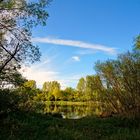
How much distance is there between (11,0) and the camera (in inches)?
781

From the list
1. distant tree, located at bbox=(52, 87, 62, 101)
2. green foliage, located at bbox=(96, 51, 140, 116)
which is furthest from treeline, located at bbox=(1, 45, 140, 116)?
distant tree, located at bbox=(52, 87, 62, 101)

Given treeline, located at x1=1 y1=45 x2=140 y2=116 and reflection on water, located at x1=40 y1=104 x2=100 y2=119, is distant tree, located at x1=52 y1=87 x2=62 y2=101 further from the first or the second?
treeline, located at x1=1 y1=45 x2=140 y2=116

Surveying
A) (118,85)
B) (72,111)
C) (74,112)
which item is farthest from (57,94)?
(118,85)

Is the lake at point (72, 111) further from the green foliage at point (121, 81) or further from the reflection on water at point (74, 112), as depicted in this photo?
the green foliage at point (121, 81)

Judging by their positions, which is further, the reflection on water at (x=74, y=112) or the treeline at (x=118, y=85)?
the reflection on water at (x=74, y=112)

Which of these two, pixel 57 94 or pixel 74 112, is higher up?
pixel 57 94

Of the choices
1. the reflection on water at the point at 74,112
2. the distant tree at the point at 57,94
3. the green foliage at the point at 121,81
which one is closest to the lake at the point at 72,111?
the reflection on water at the point at 74,112

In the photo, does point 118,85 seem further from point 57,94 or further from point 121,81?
point 57,94

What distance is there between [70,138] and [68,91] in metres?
133

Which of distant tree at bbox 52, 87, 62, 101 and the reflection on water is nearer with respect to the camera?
the reflection on water

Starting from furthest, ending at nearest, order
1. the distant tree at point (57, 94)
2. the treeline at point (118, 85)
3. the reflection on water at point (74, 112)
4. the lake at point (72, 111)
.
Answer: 1. the distant tree at point (57, 94)
2. the reflection on water at point (74, 112)
3. the lake at point (72, 111)
4. the treeline at point (118, 85)

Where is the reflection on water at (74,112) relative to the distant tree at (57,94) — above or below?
below

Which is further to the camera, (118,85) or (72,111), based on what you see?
(72,111)

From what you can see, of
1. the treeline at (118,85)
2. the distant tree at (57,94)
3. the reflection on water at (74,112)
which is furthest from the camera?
the distant tree at (57,94)
